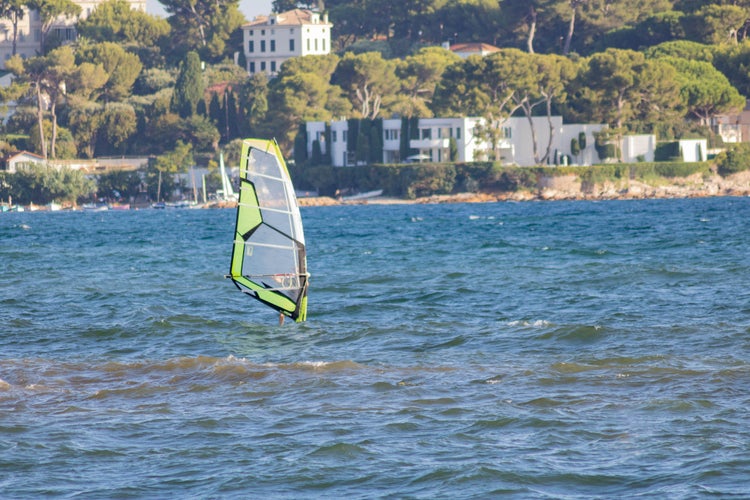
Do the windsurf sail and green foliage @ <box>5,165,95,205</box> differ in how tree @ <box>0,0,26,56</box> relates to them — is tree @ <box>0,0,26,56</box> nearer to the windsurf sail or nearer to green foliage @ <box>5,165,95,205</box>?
green foliage @ <box>5,165,95,205</box>

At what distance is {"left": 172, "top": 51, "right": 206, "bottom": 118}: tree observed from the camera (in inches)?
5344

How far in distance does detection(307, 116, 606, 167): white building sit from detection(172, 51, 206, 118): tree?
27.1 meters

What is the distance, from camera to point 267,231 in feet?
67.7

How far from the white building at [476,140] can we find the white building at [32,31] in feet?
232

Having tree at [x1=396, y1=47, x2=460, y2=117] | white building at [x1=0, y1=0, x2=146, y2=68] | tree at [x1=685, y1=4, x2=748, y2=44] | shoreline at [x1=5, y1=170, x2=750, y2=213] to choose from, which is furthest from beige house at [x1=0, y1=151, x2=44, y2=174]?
tree at [x1=685, y1=4, x2=748, y2=44]

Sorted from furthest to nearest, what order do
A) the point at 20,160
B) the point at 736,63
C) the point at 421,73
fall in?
the point at 421,73 < the point at 20,160 < the point at 736,63

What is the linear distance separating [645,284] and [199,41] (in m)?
141

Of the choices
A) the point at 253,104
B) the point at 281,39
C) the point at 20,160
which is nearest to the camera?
the point at 20,160

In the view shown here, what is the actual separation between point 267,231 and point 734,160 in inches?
3679

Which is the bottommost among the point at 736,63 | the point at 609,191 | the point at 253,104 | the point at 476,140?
the point at 609,191

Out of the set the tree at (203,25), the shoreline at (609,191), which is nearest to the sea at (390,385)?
the shoreline at (609,191)

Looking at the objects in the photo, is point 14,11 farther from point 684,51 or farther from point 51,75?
point 684,51

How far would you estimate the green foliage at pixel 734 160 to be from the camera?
107 m

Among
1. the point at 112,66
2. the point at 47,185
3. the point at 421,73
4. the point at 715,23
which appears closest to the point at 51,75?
the point at 112,66
